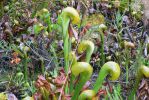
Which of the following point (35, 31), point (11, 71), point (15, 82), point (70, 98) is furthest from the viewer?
point (35, 31)

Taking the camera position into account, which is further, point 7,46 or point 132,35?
point 132,35

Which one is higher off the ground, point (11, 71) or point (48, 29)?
point (48, 29)

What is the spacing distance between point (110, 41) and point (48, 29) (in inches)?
16.0

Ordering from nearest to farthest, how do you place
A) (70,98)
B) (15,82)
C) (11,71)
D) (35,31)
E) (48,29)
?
(70,98)
(15,82)
(11,71)
(35,31)
(48,29)

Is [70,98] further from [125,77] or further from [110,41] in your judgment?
[110,41]

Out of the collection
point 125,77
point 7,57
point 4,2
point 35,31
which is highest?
point 4,2

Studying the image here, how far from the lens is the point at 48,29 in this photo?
226cm

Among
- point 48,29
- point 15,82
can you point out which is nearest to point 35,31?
point 48,29

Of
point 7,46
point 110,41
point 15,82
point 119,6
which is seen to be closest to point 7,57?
point 7,46

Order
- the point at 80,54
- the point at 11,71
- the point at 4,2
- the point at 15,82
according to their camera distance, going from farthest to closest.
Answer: the point at 4,2 < the point at 11,71 < the point at 15,82 < the point at 80,54

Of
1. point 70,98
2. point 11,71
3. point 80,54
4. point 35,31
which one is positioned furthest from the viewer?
point 35,31

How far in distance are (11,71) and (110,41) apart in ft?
2.26

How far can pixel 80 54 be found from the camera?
128cm

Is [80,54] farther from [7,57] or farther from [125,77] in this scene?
[7,57]
